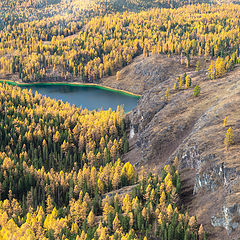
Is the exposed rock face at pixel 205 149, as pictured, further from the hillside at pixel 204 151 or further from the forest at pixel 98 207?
the forest at pixel 98 207

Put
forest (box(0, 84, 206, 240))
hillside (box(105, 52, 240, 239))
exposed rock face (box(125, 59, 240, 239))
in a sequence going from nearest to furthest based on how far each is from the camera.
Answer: exposed rock face (box(125, 59, 240, 239))
hillside (box(105, 52, 240, 239))
forest (box(0, 84, 206, 240))

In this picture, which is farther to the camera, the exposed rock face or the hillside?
the hillside

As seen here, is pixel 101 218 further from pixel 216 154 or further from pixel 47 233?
pixel 216 154

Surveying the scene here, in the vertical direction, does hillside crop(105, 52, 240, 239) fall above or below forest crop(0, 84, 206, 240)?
above

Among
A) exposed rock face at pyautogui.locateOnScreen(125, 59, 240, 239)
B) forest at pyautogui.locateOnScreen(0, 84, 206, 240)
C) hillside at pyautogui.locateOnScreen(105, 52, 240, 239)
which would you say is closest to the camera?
exposed rock face at pyautogui.locateOnScreen(125, 59, 240, 239)

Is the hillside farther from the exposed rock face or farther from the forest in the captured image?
the forest

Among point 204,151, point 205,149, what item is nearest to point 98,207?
point 204,151

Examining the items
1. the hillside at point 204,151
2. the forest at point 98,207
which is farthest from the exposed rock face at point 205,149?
the forest at point 98,207

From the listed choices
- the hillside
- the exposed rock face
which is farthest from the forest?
the exposed rock face
